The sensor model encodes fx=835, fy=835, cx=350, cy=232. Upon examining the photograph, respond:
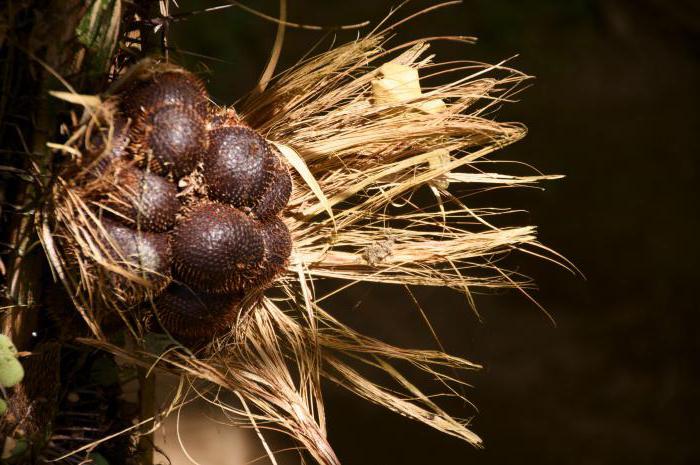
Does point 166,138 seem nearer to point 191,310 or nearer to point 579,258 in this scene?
point 191,310

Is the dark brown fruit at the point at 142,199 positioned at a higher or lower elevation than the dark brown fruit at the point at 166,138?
lower

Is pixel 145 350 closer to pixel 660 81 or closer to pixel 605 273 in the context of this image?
pixel 605 273

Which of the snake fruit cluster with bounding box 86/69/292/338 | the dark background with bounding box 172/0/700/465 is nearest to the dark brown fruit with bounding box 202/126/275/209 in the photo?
the snake fruit cluster with bounding box 86/69/292/338

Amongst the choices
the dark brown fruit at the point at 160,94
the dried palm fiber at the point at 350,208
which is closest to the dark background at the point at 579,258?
the dried palm fiber at the point at 350,208

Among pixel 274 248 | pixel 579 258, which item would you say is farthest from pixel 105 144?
pixel 579 258

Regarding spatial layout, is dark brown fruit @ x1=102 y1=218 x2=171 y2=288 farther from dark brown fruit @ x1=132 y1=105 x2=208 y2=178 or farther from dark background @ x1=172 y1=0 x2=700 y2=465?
dark background @ x1=172 y1=0 x2=700 y2=465

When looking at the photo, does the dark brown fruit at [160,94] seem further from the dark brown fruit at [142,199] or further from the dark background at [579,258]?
the dark background at [579,258]
